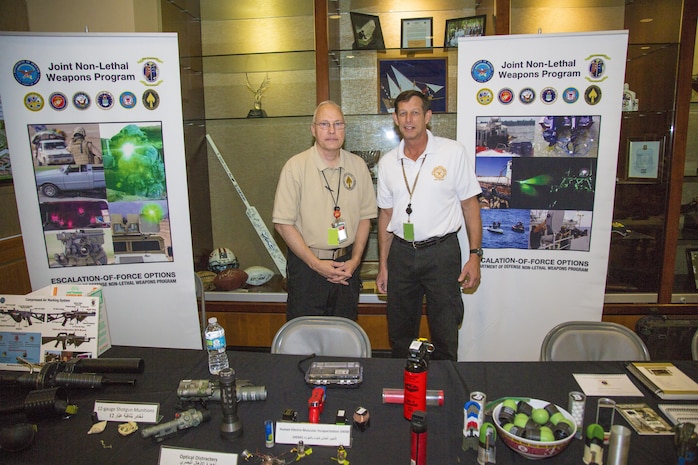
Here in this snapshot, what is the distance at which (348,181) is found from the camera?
2.60 m

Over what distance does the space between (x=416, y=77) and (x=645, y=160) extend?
1665 mm

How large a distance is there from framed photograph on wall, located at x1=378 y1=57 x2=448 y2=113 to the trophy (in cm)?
89

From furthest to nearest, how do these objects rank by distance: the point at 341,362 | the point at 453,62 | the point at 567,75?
the point at 453,62
the point at 567,75
the point at 341,362

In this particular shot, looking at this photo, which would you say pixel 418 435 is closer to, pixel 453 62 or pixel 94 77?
pixel 94 77

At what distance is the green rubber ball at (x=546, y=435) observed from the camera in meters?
1.15

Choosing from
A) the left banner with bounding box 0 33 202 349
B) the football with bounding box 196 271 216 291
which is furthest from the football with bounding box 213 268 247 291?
the left banner with bounding box 0 33 202 349

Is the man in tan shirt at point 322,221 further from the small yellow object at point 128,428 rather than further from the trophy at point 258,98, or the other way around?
the small yellow object at point 128,428

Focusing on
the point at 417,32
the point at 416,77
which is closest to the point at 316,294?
the point at 416,77

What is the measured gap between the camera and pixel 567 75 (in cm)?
265

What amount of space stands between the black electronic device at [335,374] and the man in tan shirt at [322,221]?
3.02 ft

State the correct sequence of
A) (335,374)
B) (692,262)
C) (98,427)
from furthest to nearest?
(692,262)
(335,374)
(98,427)

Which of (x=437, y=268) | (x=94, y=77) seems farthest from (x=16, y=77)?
(x=437, y=268)

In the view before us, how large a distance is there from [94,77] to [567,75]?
2.67m

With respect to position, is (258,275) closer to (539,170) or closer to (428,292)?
(428,292)
